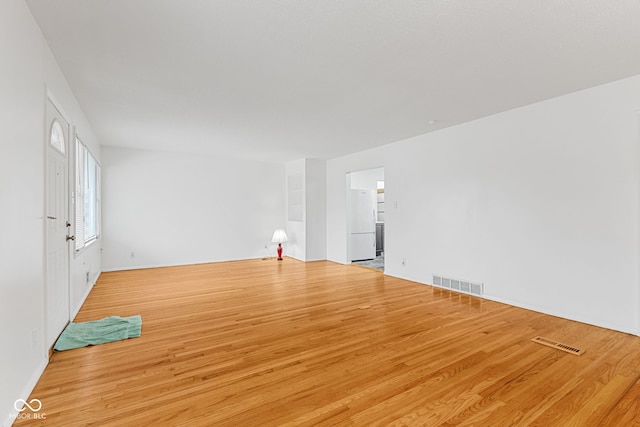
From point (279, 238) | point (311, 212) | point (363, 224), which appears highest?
point (311, 212)

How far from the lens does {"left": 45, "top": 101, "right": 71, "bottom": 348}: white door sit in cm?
259

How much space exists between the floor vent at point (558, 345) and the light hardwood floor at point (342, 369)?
0.09 metres

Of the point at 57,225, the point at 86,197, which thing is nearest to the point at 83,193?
the point at 86,197

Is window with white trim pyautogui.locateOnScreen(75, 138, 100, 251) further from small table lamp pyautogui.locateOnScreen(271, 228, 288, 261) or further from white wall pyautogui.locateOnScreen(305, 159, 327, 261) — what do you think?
white wall pyautogui.locateOnScreen(305, 159, 327, 261)

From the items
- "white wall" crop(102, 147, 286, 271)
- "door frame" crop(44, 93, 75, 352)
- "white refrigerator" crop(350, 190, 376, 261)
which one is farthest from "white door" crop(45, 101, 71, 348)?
"white refrigerator" crop(350, 190, 376, 261)

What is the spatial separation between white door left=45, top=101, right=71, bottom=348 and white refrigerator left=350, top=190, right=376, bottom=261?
213 inches

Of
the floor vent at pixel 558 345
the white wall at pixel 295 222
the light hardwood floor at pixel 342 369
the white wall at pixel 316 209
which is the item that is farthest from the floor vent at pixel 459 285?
the white wall at pixel 295 222

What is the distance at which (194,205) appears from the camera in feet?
23.5

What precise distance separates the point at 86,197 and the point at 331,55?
170 inches

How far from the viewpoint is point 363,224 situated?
25.0 ft

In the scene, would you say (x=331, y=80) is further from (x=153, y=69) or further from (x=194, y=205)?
(x=194, y=205)

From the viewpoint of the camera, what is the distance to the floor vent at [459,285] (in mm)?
4348

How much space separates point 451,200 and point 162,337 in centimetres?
423

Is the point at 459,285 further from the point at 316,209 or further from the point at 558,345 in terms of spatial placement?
the point at 316,209
